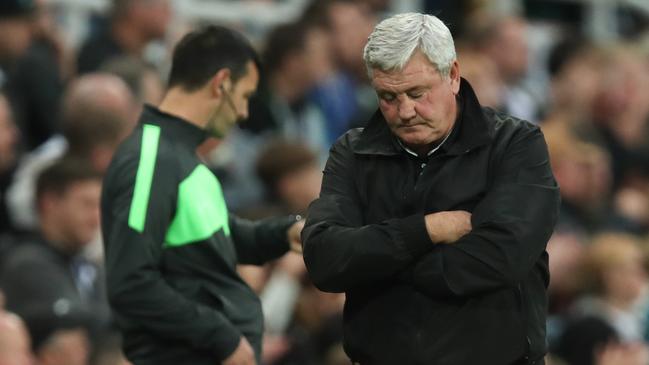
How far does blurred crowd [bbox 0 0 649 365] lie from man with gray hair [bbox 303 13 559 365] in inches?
46.9

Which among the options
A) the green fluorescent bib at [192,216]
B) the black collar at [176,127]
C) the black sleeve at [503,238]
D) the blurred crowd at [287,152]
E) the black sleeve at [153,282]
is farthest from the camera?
the blurred crowd at [287,152]

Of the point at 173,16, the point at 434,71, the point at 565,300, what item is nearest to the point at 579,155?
the point at 565,300

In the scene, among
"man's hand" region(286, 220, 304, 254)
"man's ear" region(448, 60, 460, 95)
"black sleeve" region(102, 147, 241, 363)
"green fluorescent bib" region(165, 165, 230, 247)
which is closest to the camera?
"man's ear" region(448, 60, 460, 95)

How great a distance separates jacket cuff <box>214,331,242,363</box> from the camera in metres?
5.37

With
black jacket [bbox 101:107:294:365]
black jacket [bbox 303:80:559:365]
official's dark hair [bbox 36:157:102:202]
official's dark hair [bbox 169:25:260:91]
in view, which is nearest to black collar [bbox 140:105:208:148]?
black jacket [bbox 101:107:294:365]

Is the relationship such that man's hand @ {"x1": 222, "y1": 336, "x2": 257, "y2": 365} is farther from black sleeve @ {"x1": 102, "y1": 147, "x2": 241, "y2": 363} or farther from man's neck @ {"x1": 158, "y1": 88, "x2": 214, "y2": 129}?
man's neck @ {"x1": 158, "y1": 88, "x2": 214, "y2": 129}

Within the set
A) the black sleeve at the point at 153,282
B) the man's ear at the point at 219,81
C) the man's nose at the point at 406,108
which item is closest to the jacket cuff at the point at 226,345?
the black sleeve at the point at 153,282

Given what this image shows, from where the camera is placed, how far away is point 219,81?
18.6 feet

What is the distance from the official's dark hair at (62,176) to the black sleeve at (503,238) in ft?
11.2

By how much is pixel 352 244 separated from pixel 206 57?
4.39ft

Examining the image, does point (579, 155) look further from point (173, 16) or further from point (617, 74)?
point (173, 16)

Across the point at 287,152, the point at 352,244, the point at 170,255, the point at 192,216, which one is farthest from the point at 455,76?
the point at 287,152

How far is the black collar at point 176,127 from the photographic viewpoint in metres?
5.58

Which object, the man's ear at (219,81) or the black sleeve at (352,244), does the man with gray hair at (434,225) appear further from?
the man's ear at (219,81)
